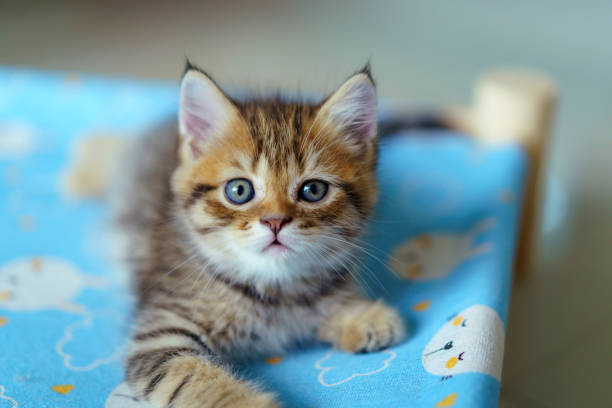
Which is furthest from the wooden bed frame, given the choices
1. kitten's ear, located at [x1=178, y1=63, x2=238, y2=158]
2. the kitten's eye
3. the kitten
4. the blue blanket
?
kitten's ear, located at [x1=178, y1=63, x2=238, y2=158]

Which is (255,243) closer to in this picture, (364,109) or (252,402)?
(252,402)

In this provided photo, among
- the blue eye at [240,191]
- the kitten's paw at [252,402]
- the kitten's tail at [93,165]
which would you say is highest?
the blue eye at [240,191]

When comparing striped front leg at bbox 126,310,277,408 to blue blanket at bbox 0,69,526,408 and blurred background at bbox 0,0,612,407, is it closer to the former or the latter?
blue blanket at bbox 0,69,526,408

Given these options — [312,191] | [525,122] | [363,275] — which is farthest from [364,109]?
[525,122]

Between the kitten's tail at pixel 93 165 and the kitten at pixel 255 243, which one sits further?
the kitten's tail at pixel 93 165

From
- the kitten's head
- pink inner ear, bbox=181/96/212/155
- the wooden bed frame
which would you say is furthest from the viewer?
the wooden bed frame

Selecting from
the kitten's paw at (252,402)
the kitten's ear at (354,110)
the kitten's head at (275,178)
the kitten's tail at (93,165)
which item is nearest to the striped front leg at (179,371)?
the kitten's paw at (252,402)

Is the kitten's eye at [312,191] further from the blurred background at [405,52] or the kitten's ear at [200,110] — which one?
the blurred background at [405,52]

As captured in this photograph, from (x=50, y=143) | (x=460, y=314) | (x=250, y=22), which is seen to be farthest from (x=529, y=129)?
(x=250, y=22)
